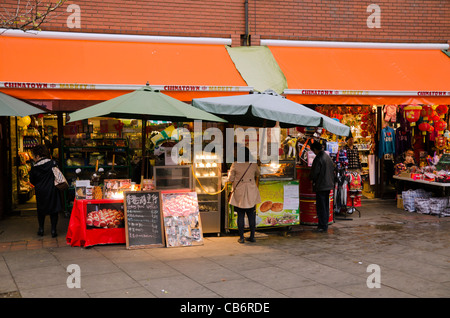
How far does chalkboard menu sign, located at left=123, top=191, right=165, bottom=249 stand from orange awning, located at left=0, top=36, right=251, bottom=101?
2.36 metres

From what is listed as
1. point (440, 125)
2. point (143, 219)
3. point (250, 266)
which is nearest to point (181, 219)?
point (143, 219)

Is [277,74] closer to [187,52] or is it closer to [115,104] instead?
[187,52]

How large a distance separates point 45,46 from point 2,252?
447 centimetres

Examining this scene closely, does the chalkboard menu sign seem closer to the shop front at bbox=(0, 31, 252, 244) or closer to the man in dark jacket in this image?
the shop front at bbox=(0, 31, 252, 244)

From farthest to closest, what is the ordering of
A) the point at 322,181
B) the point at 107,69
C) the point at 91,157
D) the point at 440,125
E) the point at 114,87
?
the point at 440,125, the point at 91,157, the point at 107,69, the point at 322,181, the point at 114,87

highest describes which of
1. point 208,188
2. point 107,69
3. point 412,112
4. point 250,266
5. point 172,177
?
point 107,69

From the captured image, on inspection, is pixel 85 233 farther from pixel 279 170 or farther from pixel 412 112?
pixel 412 112

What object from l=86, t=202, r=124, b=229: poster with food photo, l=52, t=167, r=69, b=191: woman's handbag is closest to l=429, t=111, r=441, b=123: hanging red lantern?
l=86, t=202, r=124, b=229: poster with food photo

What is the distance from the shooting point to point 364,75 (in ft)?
34.8

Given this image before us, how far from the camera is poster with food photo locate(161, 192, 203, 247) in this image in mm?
7867

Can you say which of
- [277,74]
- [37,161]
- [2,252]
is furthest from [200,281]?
[277,74]

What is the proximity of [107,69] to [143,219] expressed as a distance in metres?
3.46

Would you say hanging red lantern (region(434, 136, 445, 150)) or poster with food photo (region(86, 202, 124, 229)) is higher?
hanging red lantern (region(434, 136, 445, 150))

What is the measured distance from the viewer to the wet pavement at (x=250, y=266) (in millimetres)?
5445
